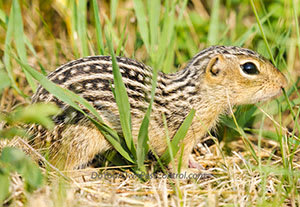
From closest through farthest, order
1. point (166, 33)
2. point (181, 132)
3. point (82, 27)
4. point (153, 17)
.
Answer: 1. point (181, 132)
2. point (166, 33)
3. point (153, 17)
4. point (82, 27)

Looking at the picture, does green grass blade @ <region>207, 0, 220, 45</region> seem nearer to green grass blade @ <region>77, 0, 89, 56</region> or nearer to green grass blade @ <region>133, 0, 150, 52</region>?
green grass blade @ <region>133, 0, 150, 52</region>

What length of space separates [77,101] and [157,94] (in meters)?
0.75

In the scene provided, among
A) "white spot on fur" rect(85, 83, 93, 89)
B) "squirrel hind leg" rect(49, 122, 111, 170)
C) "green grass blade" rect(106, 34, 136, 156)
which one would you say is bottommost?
"squirrel hind leg" rect(49, 122, 111, 170)

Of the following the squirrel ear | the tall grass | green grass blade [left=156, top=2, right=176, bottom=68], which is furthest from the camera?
green grass blade [left=156, top=2, right=176, bottom=68]

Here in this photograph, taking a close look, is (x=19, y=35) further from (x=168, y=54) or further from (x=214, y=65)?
(x=214, y=65)

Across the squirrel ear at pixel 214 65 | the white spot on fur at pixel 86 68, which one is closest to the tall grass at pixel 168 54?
the white spot on fur at pixel 86 68

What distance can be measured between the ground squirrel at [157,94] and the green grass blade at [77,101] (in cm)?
12

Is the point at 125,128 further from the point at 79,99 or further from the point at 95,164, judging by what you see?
the point at 95,164

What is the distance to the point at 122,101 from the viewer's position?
292cm

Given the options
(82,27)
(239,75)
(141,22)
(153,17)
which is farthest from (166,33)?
(82,27)

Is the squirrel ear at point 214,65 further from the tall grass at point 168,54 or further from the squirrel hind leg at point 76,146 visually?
the squirrel hind leg at point 76,146

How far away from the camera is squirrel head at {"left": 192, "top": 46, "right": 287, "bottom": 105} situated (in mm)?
3469

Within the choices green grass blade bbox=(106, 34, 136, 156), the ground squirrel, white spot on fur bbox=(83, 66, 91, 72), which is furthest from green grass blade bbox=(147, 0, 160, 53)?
green grass blade bbox=(106, 34, 136, 156)

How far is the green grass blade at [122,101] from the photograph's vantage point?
9.15ft
